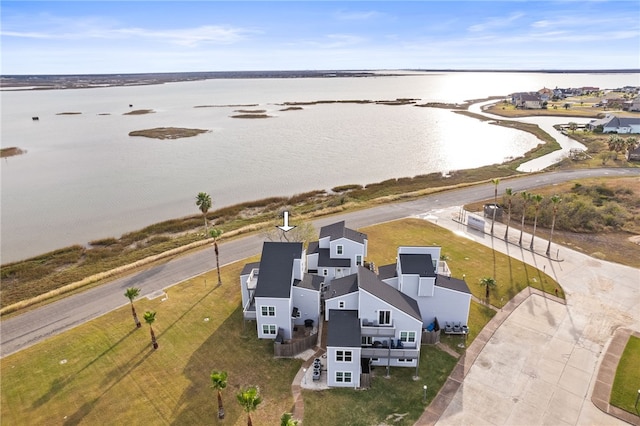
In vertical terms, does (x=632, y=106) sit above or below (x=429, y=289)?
above

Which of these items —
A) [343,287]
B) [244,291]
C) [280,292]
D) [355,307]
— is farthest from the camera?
[244,291]

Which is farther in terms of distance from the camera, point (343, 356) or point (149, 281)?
point (149, 281)

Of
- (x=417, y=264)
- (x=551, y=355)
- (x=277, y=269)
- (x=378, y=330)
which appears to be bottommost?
(x=551, y=355)

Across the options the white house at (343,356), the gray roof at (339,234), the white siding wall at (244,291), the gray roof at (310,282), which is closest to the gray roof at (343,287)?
the gray roof at (310,282)

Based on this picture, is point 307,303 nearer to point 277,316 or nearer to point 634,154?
point 277,316

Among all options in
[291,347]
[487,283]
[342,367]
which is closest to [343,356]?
[342,367]

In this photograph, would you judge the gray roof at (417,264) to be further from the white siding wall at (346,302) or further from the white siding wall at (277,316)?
the white siding wall at (277,316)

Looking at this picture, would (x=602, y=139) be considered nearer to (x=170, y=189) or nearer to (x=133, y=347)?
(x=170, y=189)
